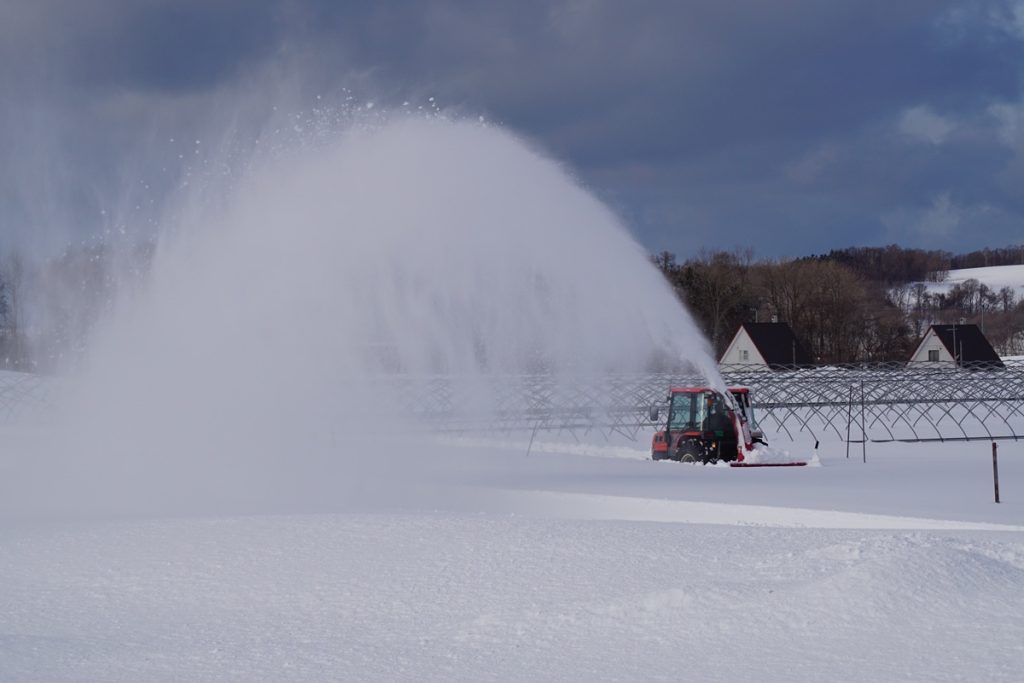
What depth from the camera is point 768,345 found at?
8838cm

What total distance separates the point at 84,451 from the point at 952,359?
71.5 meters

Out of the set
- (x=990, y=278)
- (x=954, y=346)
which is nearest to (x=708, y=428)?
(x=954, y=346)

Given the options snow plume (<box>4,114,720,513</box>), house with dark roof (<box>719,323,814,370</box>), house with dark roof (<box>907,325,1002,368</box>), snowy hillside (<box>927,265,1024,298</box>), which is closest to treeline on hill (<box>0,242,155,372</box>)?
snow plume (<box>4,114,720,513</box>)

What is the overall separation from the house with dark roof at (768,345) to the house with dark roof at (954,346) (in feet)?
27.5

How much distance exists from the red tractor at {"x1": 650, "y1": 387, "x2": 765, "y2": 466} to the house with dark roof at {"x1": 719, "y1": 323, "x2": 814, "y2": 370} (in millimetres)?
59748

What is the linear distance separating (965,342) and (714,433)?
2644 inches

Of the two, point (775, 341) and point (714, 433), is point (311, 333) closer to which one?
point (714, 433)

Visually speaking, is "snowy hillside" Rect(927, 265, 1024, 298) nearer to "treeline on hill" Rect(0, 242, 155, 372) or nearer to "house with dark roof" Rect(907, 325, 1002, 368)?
"house with dark roof" Rect(907, 325, 1002, 368)

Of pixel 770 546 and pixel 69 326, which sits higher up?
pixel 69 326

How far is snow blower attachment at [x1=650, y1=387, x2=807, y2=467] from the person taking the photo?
27094 millimetres

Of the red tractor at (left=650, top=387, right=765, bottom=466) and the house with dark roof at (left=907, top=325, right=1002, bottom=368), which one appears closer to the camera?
the red tractor at (left=650, top=387, right=765, bottom=466)

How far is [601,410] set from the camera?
45906 millimetres

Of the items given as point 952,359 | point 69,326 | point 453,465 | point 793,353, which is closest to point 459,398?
point 69,326

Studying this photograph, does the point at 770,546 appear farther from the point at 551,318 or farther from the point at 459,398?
the point at 459,398
